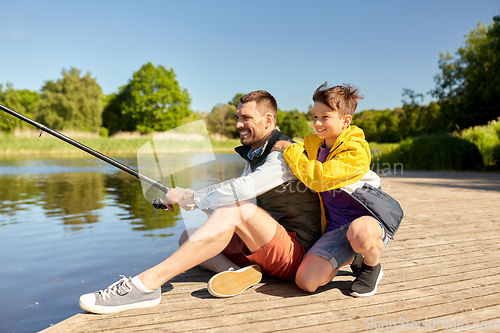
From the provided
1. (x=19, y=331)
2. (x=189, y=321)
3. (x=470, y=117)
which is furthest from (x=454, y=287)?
(x=470, y=117)

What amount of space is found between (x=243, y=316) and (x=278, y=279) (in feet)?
1.97

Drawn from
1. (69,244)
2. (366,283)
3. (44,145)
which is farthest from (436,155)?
(44,145)

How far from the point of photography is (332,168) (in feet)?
6.69

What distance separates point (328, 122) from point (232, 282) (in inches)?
41.7

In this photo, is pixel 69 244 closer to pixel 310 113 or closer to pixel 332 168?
pixel 332 168

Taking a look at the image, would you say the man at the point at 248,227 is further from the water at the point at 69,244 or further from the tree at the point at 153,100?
the tree at the point at 153,100

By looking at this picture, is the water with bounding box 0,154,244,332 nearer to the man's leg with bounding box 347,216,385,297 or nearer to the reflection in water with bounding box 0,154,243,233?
the reflection in water with bounding box 0,154,243,233

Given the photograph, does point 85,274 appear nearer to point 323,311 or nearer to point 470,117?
point 323,311

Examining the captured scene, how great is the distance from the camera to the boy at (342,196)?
6.75ft

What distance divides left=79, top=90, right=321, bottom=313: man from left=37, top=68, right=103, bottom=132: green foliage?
40671 millimetres

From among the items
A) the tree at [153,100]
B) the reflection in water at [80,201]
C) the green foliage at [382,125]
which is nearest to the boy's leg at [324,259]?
the reflection in water at [80,201]

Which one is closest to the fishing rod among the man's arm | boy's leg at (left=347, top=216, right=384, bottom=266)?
the man's arm

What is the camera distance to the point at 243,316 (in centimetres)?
196

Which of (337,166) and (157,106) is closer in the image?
(337,166)
